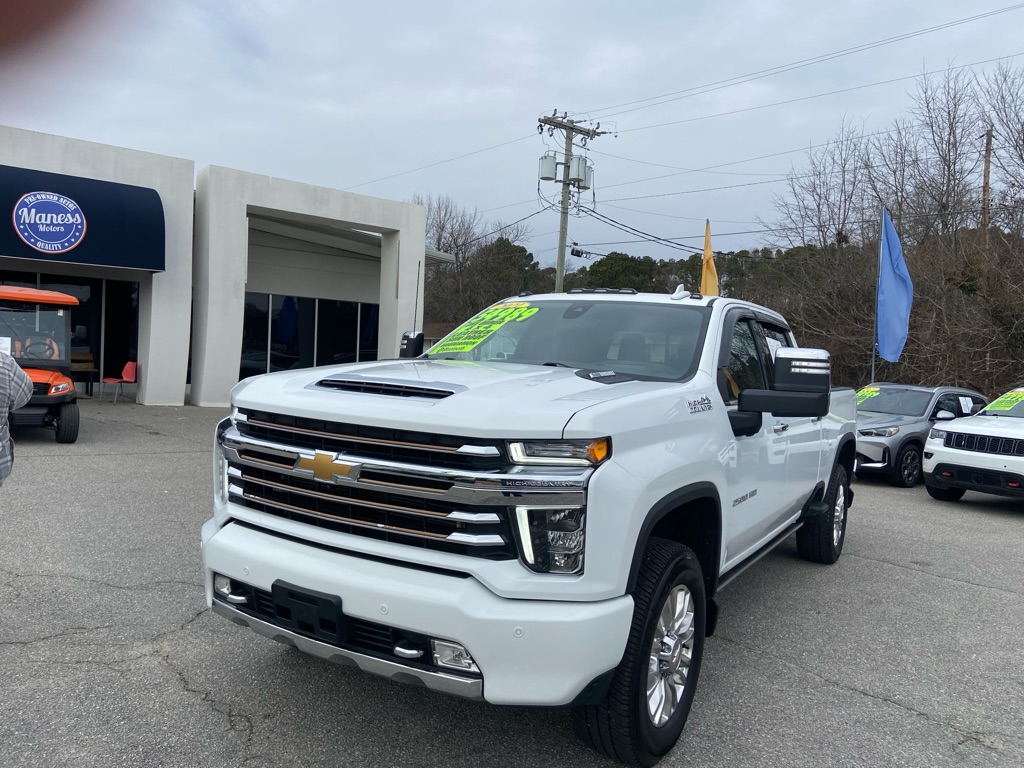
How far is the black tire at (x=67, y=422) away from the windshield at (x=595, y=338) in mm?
7784

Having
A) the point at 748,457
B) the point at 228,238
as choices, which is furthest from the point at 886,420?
the point at 228,238

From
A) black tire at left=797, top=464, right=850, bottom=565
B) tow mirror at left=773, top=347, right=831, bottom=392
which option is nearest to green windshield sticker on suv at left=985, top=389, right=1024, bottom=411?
black tire at left=797, top=464, right=850, bottom=565

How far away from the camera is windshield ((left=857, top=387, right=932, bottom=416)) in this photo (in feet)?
39.7

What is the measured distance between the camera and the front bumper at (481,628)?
2678mm

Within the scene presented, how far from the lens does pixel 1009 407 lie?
10.5 metres

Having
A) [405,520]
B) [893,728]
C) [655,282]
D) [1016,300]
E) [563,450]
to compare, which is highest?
[655,282]

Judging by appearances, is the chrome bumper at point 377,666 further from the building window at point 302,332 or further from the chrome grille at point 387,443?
the building window at point 302,332

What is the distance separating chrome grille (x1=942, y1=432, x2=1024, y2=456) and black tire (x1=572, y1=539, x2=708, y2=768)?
25.7ft

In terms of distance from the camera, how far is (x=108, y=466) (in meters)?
Answer: 9.27

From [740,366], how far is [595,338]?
835mm

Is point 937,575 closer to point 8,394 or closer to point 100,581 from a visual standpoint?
point 100,581

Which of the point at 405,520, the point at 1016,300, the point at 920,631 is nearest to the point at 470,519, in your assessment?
the point at 405,520

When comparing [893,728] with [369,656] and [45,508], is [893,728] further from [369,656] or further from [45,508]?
[45,508]

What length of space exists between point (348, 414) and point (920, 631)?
13.1 feet
